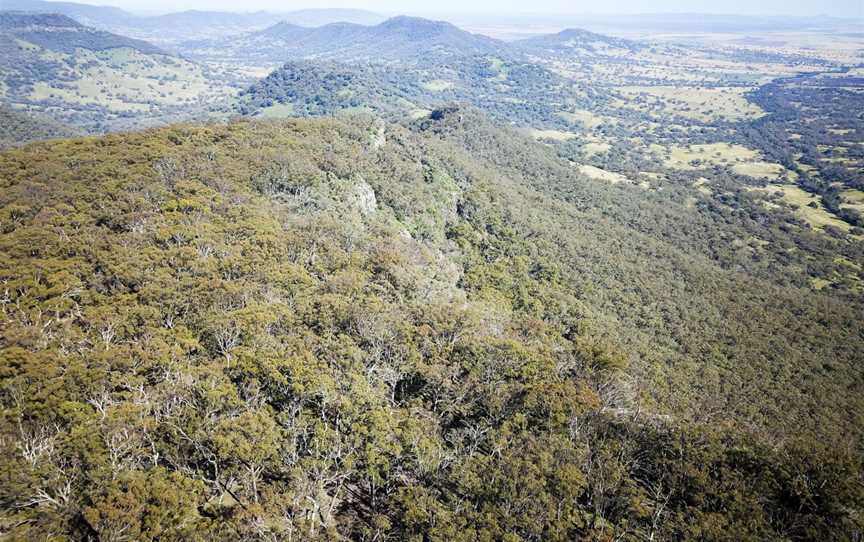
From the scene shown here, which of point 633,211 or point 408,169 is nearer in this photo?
point 408,169

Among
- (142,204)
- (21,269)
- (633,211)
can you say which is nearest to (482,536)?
(21,269)

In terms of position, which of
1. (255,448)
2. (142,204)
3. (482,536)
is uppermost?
(142,204)

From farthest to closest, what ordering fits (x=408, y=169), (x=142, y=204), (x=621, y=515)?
(x=408, y=169), (x=142, y=204), (x=621, y=515)

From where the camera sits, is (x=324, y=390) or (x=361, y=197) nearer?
(x=324, y=390)

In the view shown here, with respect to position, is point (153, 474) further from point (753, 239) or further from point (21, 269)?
point (753, 239)

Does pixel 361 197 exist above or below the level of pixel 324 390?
above

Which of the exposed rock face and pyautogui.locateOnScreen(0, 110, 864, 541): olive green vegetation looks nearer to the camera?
pyautogui.locateOnScreen(0, 110, 864, 541): olive green vegetation

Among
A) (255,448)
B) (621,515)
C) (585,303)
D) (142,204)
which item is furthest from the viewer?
(585,303)

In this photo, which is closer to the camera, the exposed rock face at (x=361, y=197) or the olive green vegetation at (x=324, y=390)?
the olive green vegetation at (x=324, y=390)
